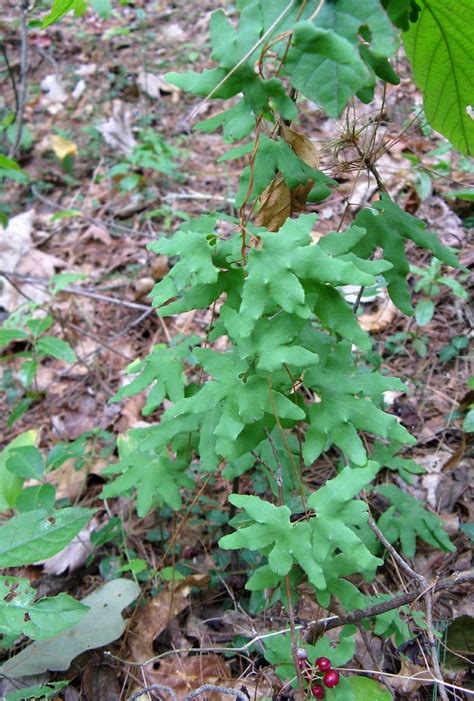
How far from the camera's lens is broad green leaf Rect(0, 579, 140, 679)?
1680 mm

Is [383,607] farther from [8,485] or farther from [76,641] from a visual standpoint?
[8,485]

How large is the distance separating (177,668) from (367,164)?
152 centimetres

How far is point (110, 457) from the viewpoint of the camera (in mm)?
2436

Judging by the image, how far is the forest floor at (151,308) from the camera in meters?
1.74

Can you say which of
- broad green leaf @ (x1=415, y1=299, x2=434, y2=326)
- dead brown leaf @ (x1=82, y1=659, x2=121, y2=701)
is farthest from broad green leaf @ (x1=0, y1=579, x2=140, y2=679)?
broad green leaf @ (x1=415, y1=299, x2=434, y2=326)

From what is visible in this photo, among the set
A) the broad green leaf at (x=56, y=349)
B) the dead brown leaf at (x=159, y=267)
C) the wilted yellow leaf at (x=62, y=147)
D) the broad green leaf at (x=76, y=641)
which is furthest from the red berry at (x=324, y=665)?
the wilted yellow leaf at (x=62, y=147)

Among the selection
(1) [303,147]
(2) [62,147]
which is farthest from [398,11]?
(2) [62,147]

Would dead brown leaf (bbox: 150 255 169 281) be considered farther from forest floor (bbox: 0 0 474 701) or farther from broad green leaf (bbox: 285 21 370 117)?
broad green leaf (bbox: 285 21 370 117)

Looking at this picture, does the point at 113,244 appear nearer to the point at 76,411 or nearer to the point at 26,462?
the point at 76,411

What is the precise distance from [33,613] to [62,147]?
3.60 m

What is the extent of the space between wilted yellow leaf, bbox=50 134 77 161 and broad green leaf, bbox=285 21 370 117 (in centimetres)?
358

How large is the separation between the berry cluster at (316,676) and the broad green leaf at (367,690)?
92mm

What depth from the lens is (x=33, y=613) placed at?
1476 mm

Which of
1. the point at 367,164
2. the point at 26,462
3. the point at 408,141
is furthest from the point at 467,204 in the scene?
the point at 26,462
